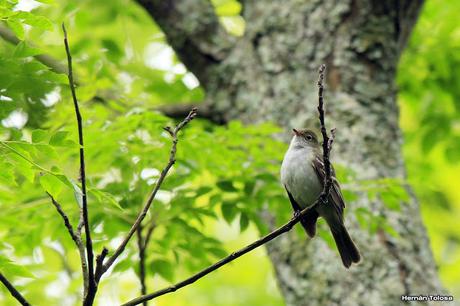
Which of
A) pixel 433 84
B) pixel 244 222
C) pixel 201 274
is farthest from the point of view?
pixel 433 84

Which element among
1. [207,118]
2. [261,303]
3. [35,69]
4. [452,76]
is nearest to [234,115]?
[207,118]

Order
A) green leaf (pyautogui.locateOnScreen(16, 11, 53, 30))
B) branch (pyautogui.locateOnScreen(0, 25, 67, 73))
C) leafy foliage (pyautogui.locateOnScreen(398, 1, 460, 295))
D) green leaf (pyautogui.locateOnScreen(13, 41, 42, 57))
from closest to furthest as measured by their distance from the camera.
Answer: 1. green leaf (pyautogui.locateOnScreen(16, 11, 53, 30))
2. green leaf (pyautogui.locateOnScreen(13, 41, 42, 57))
3. branch (pyautogui.locateOnScreen(0, 25, 67, 73))
4. leafy foliage (pyautogui.locateOnScreen(398, 1, 460, 295))

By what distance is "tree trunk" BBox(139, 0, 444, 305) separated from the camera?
181 inches

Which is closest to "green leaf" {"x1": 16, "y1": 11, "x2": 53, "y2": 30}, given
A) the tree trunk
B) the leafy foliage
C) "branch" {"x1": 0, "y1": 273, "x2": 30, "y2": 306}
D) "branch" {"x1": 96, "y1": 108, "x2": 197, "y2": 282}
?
"branch" {"x1": 96, "y1": 108, "x2": 197, "y2": 282}

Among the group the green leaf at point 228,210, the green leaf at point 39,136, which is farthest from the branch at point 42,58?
the green leaf at point 39,136

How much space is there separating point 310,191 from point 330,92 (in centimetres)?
106

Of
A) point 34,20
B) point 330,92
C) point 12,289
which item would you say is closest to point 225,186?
point 330,92

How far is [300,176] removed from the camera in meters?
4.53

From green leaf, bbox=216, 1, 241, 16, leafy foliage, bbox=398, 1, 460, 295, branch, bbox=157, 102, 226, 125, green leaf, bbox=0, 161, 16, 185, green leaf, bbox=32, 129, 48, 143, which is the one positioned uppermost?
green leaf, bbox=216, 1, 241, 16

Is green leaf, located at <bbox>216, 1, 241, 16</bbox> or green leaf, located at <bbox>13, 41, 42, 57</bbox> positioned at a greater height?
green leaf, located at <bbox>216, 1, 241, 16</bbox>

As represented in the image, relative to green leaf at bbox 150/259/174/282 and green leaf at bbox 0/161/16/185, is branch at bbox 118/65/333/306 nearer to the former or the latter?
green leaf at bbox 0/161/16/185

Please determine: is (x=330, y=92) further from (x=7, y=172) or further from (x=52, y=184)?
(x=7, y=172)

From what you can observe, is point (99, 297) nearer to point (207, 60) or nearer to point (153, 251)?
point (153, 251)

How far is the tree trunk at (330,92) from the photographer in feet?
15.1
